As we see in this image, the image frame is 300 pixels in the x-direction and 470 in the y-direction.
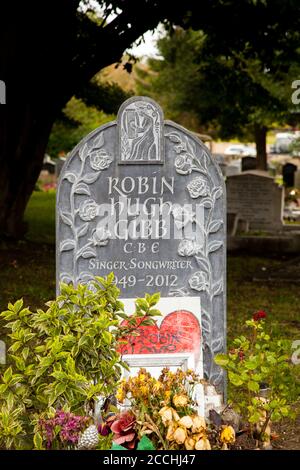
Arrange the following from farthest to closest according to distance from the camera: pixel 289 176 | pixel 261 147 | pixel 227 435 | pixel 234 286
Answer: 1. pixel 261 147
2. pixel 289 176
3. pixel 234 286
4. pixel 227 435

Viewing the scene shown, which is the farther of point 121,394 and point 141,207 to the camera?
point 141,207

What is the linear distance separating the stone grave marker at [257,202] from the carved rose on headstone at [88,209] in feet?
47.5

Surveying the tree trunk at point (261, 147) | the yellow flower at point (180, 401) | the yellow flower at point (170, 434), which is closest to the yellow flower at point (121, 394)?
the yellow flower at point (180, 401)

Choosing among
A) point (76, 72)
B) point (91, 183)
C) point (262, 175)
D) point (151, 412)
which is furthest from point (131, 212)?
point (262, 175)

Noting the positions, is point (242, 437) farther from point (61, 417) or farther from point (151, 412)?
point (61, 417)

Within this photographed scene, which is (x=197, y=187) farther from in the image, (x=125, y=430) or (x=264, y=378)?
(x=125, y=430)

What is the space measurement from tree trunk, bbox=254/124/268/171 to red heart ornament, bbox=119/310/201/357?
3003 cm

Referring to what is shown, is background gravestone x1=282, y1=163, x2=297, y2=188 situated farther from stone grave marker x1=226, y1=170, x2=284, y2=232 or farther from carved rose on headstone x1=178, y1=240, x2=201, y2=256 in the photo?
carved rose on headstone x1=178, y1=240, x2=201, y2=256

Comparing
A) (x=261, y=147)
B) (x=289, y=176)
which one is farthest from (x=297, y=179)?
(x=261, y=147)

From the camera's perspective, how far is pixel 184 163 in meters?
7.00

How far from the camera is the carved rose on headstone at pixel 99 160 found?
22.8ft

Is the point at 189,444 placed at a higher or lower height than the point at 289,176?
lower

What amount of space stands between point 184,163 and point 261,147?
104 ft

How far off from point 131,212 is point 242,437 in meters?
1.80
